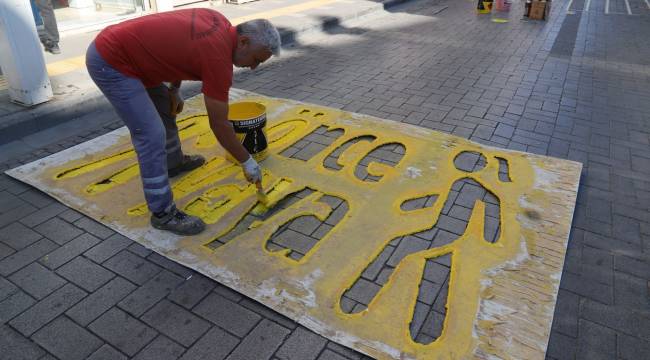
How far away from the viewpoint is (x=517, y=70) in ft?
22.1

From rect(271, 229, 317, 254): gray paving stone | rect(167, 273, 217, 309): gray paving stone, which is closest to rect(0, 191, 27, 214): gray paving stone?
rect(167, 273, 217, 309): gray paving stone

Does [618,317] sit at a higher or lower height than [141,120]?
lower

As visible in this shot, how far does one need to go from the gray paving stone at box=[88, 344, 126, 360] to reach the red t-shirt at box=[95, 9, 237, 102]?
144cm

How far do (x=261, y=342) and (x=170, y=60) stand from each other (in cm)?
167

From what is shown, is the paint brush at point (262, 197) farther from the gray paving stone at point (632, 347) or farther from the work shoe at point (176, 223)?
the gray paving stone at point (632, 347)

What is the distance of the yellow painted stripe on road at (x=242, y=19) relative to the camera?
5.86 m

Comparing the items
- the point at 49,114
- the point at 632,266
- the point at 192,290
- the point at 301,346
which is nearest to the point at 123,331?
the point at 192,290

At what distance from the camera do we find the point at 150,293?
2.68 m

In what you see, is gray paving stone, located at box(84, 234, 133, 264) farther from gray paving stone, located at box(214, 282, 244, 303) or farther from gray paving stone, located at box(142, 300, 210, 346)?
gray paving stone, located at box(214, 282, 244, 303)

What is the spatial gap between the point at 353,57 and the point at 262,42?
492cm

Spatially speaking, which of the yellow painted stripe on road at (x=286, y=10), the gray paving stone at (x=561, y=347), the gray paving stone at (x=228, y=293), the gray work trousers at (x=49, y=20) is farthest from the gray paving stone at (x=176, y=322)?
the yellow painted stripe on road at (x=286, y=10)

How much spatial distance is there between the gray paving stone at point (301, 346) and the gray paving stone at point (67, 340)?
3.17 feet

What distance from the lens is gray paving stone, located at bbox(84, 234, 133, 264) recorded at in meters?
2.95

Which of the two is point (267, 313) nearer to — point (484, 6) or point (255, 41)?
point (255, 41)
